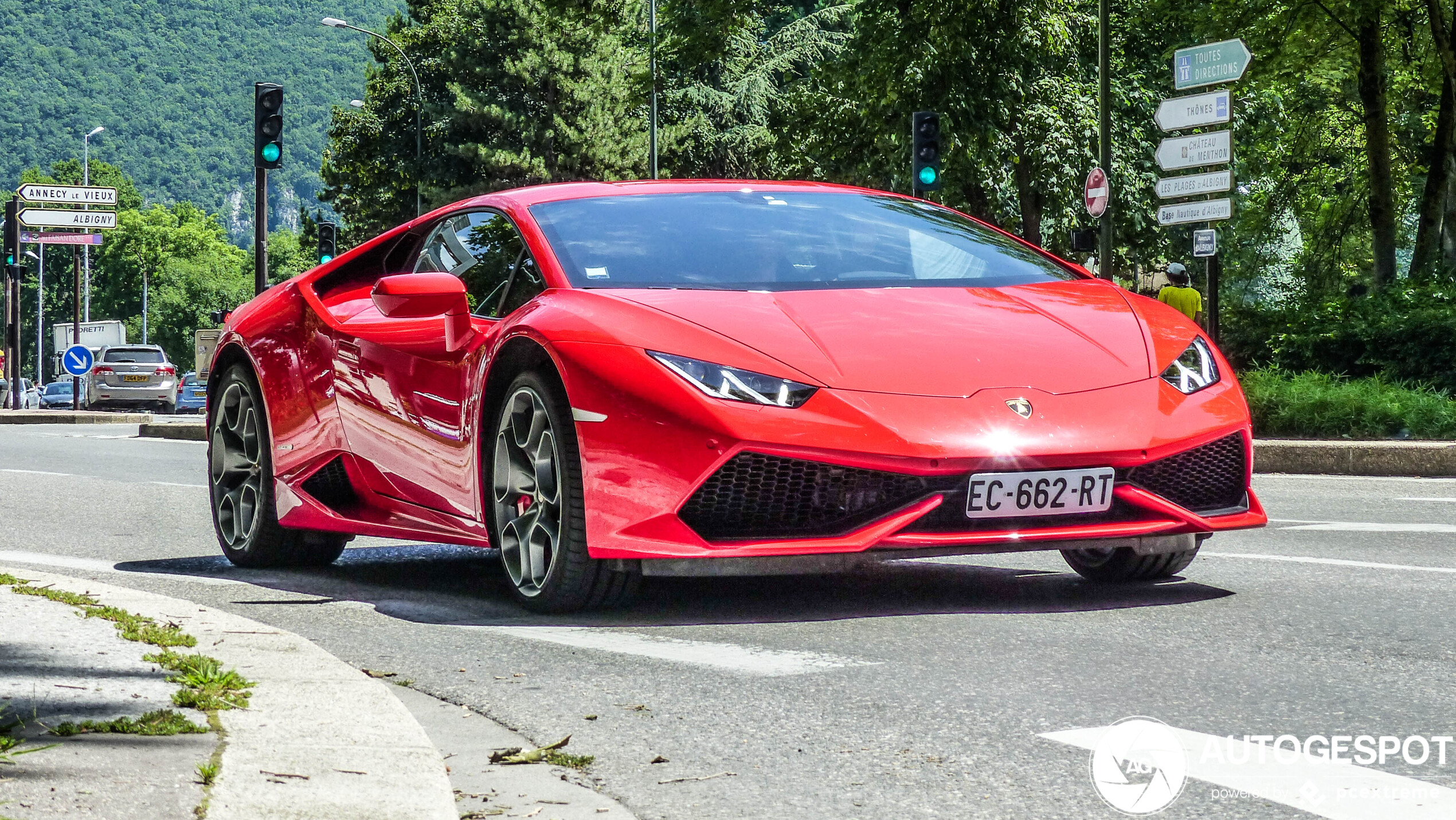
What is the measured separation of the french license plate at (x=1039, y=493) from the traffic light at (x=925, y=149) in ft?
44.3

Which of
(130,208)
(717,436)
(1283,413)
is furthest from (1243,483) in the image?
(130,208)

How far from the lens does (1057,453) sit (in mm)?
4961

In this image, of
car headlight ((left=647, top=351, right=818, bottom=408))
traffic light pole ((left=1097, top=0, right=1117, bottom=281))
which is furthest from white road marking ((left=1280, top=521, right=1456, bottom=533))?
traffic light pole ((left=1097, top=0, right=1117, bottom=281))

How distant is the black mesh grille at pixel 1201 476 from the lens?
5168mm

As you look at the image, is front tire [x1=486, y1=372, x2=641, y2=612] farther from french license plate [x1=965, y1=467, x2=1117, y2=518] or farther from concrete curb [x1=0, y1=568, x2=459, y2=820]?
french license plate [x1=965, y1=467, x2=1117, y2=518]

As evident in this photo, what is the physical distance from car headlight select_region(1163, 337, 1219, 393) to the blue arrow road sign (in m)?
30.6

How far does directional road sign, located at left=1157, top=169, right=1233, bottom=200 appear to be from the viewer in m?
18.1

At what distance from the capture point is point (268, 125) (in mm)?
17984

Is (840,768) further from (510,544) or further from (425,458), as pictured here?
(425,458)

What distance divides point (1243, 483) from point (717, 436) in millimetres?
1628

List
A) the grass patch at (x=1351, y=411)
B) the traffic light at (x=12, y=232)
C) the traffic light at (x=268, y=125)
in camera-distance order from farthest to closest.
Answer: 1. the traffic light at (x=12, y=232)
2. the traffic light at (x=268, y=125)
3. the grass patch at (x=1351, y=411)

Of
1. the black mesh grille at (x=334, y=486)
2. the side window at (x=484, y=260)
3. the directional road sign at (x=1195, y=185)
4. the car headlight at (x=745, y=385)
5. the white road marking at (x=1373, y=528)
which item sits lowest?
the white road marking at (x=1373, y=528)

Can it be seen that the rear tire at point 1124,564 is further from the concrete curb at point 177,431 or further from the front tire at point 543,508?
the concrete curb at point 177,431

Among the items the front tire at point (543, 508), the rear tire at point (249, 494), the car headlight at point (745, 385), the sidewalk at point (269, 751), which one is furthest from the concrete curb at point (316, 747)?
the rear tire at point (249, 494)
